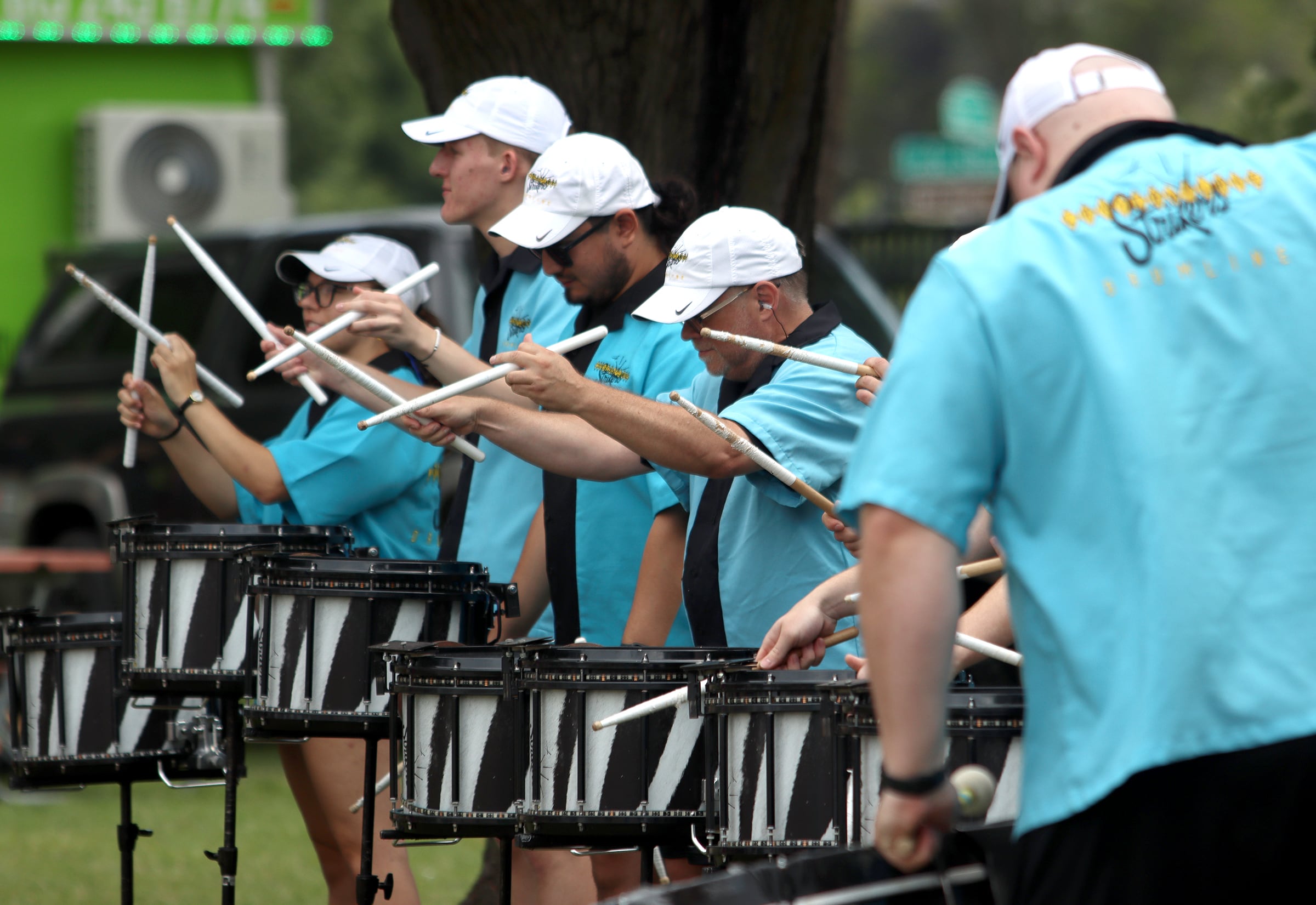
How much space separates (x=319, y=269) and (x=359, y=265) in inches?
4.7

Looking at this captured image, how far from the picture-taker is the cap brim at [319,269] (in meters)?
4.88

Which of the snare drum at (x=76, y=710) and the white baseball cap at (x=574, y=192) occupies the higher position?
the white baseball cap at (x=574, y=192)

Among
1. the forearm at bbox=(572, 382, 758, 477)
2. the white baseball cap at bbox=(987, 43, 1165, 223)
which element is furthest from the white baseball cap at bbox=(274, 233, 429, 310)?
the white baseball cap at bbox=(987, 43, 1165, 223)

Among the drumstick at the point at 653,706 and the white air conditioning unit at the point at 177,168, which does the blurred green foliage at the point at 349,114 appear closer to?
the white air conditioning unit at the point at 177,168

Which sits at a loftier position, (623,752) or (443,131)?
(443,131)

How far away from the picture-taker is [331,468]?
185 inches

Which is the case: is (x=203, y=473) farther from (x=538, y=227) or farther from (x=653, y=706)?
(x=653, y=706)

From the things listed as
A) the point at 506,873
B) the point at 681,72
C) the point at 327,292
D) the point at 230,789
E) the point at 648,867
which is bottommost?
the point at 230,789

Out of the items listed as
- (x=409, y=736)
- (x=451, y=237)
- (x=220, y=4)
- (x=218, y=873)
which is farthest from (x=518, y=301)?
(x=220, y=4)

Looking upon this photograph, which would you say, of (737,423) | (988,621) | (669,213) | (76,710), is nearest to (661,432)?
(737,423)

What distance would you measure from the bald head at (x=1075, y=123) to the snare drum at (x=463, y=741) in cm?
154

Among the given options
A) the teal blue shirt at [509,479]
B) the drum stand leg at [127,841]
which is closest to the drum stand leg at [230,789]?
the drum stand leg at [127,841]

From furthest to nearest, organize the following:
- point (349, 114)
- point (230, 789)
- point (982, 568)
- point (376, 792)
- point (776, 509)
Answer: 1. point (349, 114)
2. point (230, 789)
3. point (376, 792)
4. point (776, 509)
5. point (982, 568)

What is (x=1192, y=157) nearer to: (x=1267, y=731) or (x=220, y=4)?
(x=1267, y=731)
